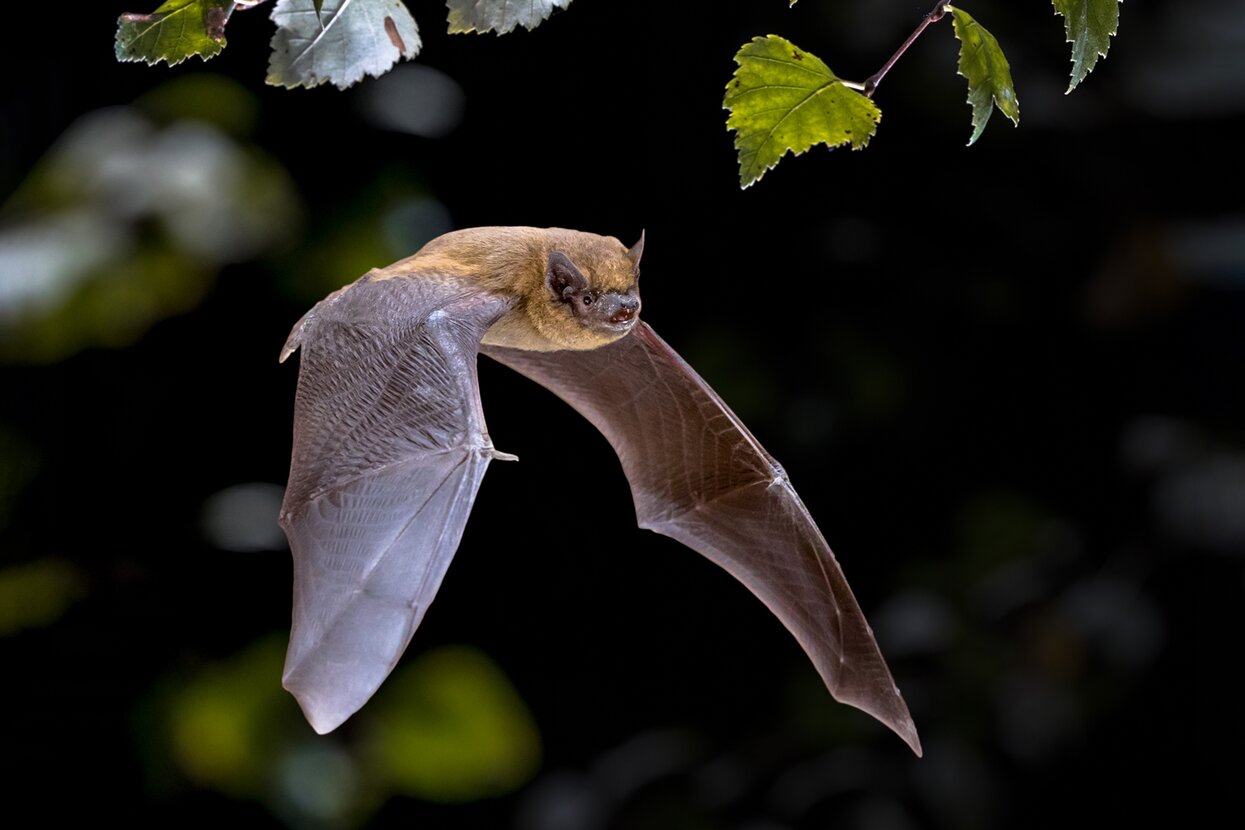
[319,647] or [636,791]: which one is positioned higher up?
[319,647]

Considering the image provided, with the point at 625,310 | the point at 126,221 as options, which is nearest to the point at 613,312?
the point at 625,310

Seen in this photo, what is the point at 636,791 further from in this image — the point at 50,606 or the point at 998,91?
the point at 998,91

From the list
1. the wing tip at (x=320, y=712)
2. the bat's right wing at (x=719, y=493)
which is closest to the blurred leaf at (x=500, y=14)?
the bat's right wing at (x=719, y=493)

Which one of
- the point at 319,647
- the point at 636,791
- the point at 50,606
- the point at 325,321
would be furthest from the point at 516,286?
the point at 636,791

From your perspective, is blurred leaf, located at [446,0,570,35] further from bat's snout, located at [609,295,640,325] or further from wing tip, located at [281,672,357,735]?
wing tip, located at [281,672,357,735]

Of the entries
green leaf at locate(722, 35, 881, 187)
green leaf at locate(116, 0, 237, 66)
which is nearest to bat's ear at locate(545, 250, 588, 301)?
green leaf at locate(722, 35, 881, 187)

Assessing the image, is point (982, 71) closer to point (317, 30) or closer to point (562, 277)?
point (562, 277)
